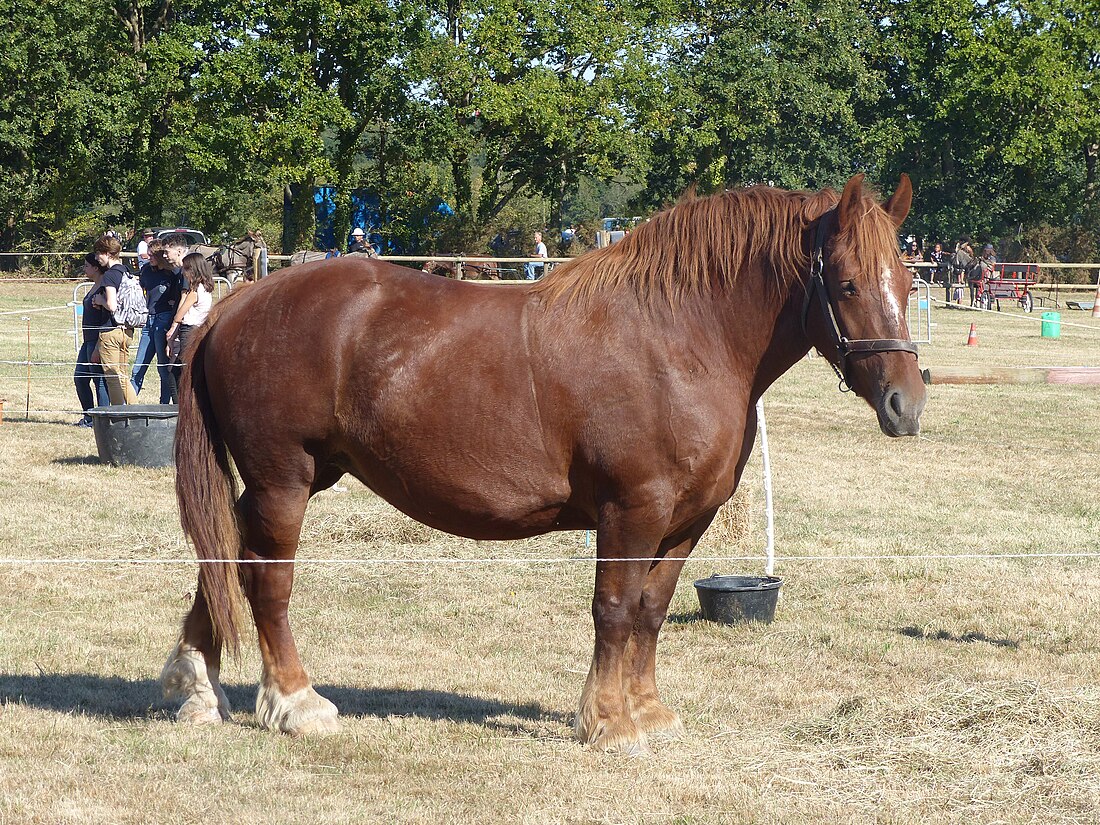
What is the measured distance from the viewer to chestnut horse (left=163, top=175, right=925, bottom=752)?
474 centimetres

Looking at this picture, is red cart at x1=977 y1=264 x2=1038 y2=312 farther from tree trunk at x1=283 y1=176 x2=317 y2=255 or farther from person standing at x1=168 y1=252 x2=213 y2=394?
person standing at x1=168 y1=252 x2=213 y2=394

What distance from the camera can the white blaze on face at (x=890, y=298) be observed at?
15.2 feet

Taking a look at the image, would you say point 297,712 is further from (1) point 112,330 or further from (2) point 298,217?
(2) point 298,217

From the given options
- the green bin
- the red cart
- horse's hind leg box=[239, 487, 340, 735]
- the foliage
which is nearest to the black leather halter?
horse's hind leg box=[239, 487, 340, 735]

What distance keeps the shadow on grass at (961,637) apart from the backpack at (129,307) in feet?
30.2

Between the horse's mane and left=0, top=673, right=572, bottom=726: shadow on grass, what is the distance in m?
1.98

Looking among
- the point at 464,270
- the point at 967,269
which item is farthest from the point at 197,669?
the point at 967,269

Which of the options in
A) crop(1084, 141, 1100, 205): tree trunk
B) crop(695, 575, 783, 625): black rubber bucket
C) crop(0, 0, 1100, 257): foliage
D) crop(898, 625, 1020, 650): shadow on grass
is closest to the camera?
crop(898, 625, 1020, 650): shadow on grass

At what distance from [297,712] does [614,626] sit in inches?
55.4

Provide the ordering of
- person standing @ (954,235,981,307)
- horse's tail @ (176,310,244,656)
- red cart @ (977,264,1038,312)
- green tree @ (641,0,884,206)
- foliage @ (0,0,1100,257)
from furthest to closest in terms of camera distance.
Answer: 1. green tree @ (641,0,884,206)
2. foliage @ (0,0,1100,257)
3. person standing @ (954,235,981,307)
4. red cart @ (977,264,1038,312)
5. horse's tail @ (176,310,244,656)

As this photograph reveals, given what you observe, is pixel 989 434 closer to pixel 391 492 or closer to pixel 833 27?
pixel 391 492

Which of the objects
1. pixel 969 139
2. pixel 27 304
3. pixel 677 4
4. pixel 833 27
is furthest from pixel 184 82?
pixel 969 139

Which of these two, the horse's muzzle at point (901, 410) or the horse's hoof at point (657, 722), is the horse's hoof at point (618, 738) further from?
the horse's muzzle at point (901, 410)

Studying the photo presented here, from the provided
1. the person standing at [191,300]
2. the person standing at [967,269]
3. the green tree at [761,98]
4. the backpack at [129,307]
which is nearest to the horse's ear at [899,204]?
the person standing at [191,300]
